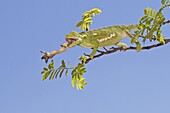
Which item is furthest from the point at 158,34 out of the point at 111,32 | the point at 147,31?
the point at 111,32

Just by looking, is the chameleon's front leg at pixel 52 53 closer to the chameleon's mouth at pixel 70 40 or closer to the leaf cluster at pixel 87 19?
the chameleon's mouth at pixel 70 40

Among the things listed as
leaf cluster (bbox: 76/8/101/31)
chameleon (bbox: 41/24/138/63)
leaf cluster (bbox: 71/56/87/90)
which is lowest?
leaf cluster (bbox: 71/56/87/90)

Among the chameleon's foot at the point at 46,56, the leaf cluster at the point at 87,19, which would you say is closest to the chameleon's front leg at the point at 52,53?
the chameleon's foot at the point at 46,56

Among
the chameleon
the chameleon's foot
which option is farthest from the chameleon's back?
the chameleon's foot

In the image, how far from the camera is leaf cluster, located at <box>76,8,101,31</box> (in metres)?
1.03

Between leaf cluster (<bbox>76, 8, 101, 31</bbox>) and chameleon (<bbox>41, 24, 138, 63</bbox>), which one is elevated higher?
leaf cluster (<bbox>76, 8, 101, 31</bbox>)

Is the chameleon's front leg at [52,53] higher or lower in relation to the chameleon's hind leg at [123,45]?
lower

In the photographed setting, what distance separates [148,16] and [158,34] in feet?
0.14

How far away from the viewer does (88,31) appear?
Result: 0.96 meters

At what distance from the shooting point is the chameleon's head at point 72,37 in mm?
901

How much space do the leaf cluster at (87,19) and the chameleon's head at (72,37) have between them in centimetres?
9

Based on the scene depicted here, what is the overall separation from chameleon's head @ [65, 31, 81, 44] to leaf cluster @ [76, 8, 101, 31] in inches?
3.6

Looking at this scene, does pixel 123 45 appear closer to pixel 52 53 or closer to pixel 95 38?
pixel 95 38

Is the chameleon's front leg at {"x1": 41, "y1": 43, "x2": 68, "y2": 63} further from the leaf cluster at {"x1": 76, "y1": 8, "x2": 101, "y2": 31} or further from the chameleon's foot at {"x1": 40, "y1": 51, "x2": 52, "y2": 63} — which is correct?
the leaf cluster at {"x1": 76, "y1": 8, "x2": 101, "y2": 31}
